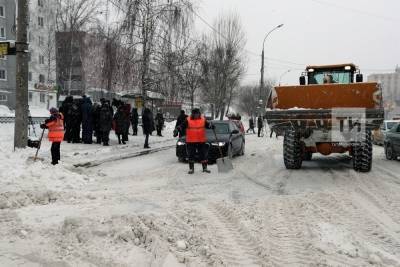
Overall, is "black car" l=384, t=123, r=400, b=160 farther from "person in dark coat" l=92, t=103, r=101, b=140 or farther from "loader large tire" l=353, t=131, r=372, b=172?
"person in dark coat" l=92, t=103, r=101, b=140

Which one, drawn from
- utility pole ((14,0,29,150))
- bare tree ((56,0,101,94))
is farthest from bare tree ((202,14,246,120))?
utility pole ((14,0,29,150))

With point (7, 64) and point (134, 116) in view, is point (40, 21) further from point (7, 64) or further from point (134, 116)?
point (134, 116)

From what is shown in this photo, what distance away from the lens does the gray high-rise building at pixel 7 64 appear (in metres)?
47.5

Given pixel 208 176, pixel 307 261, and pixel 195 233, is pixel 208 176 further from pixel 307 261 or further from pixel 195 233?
pixel 307 261

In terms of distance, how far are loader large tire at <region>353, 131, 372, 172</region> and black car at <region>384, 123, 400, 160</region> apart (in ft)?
13.3

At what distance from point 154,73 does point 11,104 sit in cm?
2957

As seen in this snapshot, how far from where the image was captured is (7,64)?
1950 inches

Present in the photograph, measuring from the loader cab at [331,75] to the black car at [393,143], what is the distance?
2564 mm

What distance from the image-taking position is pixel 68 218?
5.92 m

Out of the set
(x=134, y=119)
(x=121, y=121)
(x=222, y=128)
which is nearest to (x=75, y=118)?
(x=121, y=121)

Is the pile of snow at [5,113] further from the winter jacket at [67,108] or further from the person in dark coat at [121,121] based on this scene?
the person in dark coat at [121,121]

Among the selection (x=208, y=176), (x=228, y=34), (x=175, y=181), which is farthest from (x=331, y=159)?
(x=228, y=34)

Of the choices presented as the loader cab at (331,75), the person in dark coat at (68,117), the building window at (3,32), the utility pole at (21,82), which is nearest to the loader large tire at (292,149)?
the loader cab at (331,75)

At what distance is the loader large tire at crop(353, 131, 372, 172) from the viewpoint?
39.4 ft
